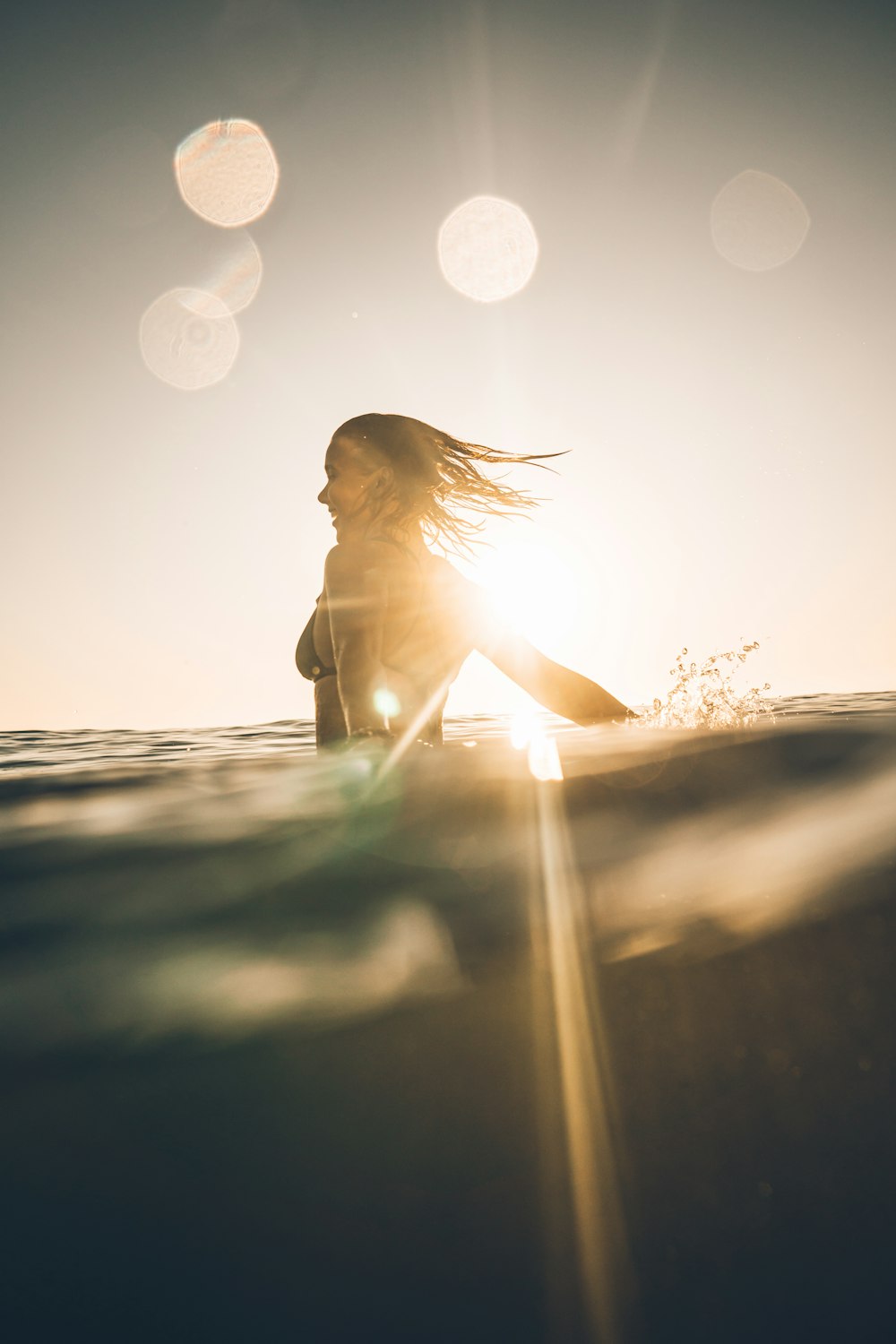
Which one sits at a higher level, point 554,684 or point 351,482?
point 351,482

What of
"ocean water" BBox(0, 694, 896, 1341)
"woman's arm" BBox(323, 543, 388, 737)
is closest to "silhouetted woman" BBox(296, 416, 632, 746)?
"woman's arm" BBox(323, 543, 388, 737)

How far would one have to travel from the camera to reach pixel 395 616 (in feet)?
9.57

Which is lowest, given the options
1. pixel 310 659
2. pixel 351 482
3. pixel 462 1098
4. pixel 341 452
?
pixel 462 1098

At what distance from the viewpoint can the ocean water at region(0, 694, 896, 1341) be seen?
554 mm

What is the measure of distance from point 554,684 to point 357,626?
0.98m

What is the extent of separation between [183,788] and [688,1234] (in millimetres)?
1935

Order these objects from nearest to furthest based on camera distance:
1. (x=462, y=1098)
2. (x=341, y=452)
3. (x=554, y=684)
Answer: (x=462, y=1098)
(x=554, y=684)
(x=341, y=452)

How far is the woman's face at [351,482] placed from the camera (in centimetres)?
331

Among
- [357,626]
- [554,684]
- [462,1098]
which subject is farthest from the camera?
[554,684]

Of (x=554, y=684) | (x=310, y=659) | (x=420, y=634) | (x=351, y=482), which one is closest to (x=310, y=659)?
(x=310, y=659)

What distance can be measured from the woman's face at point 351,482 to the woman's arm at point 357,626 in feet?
2.17

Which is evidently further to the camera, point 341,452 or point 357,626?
point 341,452

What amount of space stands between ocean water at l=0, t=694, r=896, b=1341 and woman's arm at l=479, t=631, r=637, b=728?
6.15 feet

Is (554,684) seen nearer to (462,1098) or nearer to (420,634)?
(420,634)
